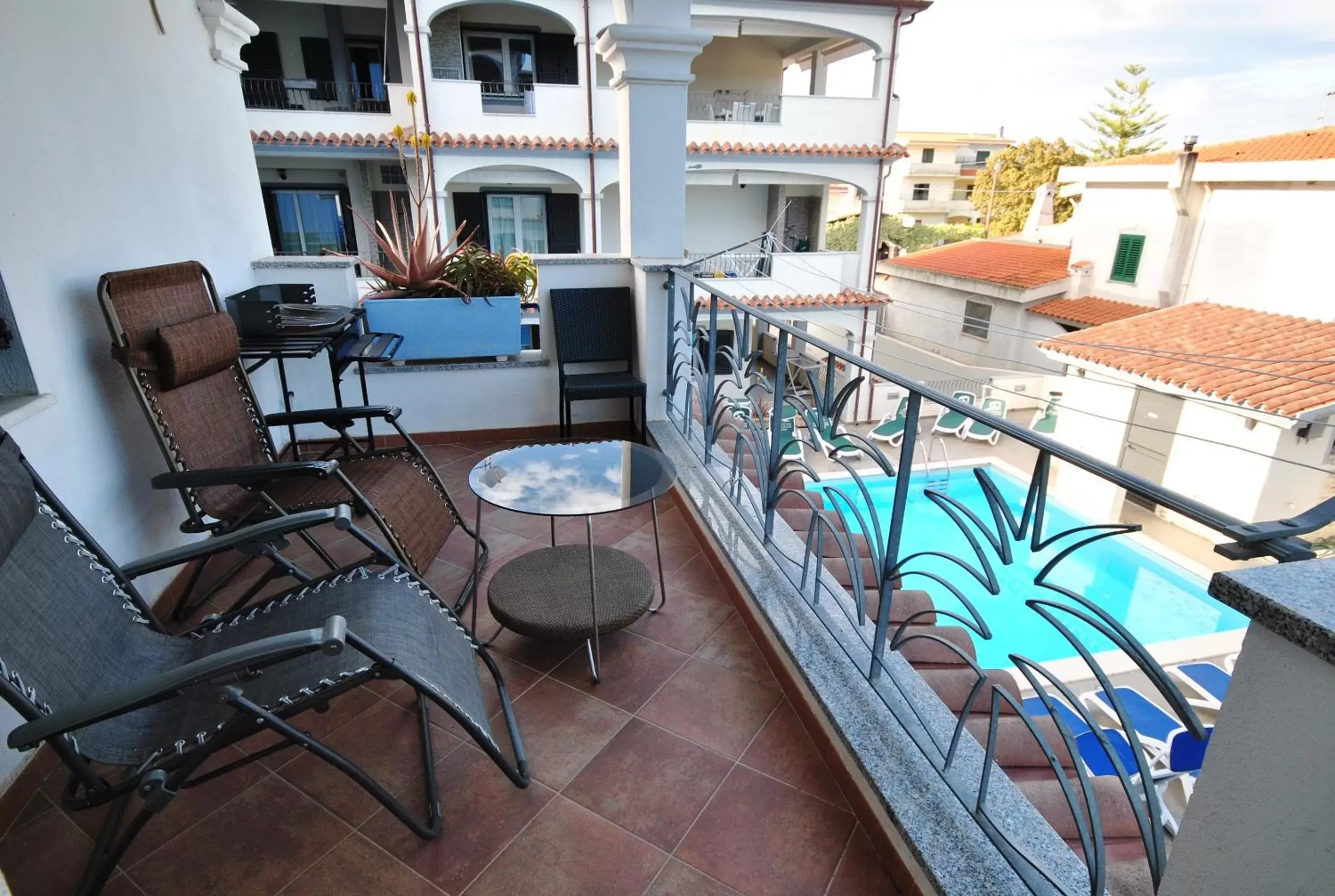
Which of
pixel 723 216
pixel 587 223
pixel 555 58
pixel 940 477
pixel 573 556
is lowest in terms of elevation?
pixel 940 477

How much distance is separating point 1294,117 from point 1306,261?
657 centimetres

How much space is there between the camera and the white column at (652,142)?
10.2ft

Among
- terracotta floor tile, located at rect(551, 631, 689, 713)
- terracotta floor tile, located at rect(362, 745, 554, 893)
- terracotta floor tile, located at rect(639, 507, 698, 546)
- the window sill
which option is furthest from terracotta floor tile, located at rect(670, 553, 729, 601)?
the window sill

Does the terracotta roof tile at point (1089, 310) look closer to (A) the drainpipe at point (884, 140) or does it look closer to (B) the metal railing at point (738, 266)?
(A) the drainpipe at point (884, 140)

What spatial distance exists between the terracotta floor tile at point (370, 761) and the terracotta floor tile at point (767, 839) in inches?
25.5

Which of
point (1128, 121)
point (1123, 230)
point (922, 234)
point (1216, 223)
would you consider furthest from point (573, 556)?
point (1128, 121)

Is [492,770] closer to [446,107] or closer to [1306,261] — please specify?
[446,107]

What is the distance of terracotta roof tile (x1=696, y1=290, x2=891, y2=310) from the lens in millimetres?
10617

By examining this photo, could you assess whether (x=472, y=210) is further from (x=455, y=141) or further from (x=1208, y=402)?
(x=1208, y=402)

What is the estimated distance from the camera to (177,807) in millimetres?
1480

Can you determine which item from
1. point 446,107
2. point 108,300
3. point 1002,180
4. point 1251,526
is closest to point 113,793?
point 108,300

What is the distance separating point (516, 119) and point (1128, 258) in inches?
452

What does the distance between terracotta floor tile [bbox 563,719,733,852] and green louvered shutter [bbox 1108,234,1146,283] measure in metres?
14.6

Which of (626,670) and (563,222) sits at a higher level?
(563,222)
